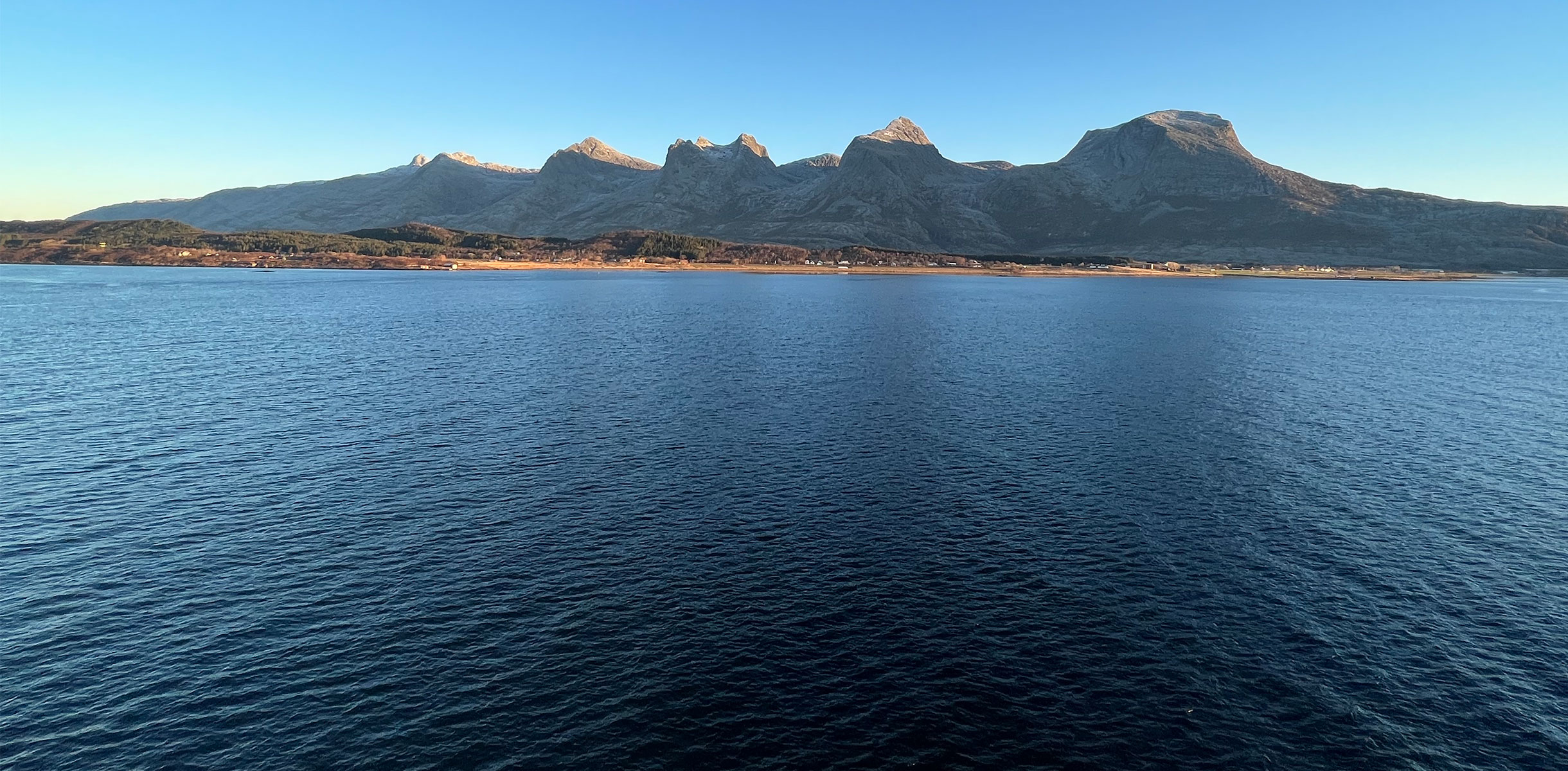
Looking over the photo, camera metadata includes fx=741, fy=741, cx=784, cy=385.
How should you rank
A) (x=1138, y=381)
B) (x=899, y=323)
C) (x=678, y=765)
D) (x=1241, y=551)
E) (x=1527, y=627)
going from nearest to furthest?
(x=678, y=765), (x=1527, y=627), (x=1241, y=551), (x=1138, y=381), (x=899, y=323)

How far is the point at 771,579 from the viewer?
46562 mm

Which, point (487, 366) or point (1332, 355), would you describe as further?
point (1332, 355)

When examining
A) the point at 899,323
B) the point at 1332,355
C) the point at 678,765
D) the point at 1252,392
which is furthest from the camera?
the point at 899,323

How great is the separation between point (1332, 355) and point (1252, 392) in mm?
53723

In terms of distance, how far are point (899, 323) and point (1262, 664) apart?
152 meters

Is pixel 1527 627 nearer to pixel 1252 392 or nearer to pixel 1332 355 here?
pixel 1252 392

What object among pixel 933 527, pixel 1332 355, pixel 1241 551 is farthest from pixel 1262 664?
pixel 1332 355

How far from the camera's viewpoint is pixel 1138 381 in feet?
364

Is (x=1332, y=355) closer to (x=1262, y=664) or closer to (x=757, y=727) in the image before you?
(x=1262, y=664)

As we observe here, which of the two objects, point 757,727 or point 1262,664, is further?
point 1262,664

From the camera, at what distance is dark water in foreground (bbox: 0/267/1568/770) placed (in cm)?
3309

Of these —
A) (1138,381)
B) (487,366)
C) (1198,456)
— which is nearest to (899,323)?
(1138,381)

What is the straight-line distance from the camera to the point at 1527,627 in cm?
4172

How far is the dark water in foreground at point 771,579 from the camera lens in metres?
33.1
